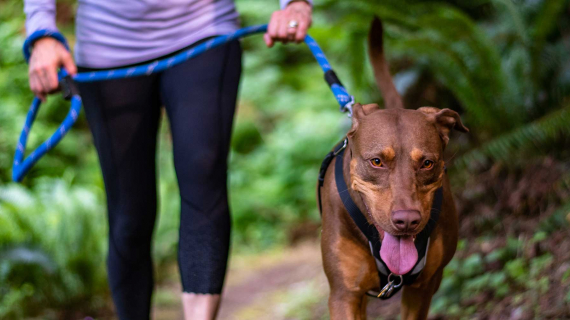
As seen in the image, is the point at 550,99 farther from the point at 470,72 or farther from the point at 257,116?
the point at 257,116

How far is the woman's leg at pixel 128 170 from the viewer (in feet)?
8.64

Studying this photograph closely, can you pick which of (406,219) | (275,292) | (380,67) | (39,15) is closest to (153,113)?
(39,15)

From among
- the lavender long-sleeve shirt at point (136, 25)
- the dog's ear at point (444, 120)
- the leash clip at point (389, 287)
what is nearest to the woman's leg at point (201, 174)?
the lavender long-sleeve shirt at point (136, 25)

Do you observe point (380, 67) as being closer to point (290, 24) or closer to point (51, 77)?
point (290, 24)

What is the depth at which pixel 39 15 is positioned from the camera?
105 inches

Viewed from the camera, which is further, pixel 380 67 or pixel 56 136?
pixel 380 67

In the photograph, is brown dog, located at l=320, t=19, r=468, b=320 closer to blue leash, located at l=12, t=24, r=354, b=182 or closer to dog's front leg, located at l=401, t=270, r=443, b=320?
dog's front leg, located at l=401, t=270, r=443, b=320

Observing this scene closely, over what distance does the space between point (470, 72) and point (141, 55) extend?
271 cm

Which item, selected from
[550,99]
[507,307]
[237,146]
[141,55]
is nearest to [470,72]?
[550,99]

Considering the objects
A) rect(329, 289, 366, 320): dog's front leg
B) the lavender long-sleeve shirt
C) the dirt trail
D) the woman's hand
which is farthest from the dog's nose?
the dirt trail

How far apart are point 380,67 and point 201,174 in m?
1.08

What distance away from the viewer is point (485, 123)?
4488mm

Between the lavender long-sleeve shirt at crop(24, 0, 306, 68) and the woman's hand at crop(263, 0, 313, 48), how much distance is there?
0.08m

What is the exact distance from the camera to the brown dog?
198 cm
